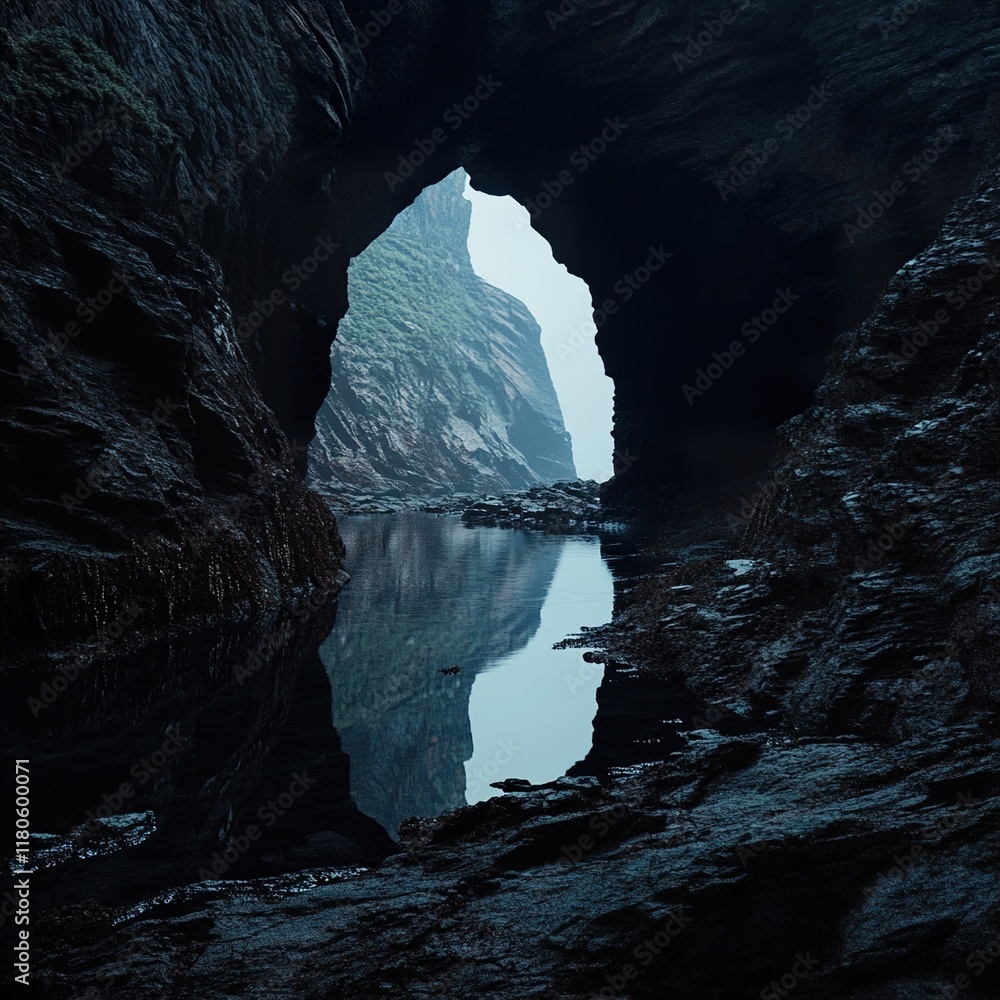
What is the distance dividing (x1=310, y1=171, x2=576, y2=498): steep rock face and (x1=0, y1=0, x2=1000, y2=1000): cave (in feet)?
171

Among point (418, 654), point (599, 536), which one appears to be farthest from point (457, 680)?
point (599, 536)

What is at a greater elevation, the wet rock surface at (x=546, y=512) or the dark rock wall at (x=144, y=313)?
the wet rock surface at (x=546, y=512)

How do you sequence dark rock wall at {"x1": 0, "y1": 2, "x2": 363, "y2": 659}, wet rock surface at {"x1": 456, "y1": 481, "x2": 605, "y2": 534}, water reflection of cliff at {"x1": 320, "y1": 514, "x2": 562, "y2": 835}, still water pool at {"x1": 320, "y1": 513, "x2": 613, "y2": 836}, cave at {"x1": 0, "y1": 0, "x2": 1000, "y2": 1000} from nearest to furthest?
1. cave at {"x1": 0, "y1": 0, "x2": 1000, "y2": 1000}
2. water reflection of cliff at {"x1": 320, "y1": 514, "x2": 562, "y2": 835}
3. still water pool at {"x1": 320, "y1": 513, "x2": 613, "y2": 836}
4. dark rock wall at {"x1": 0, "y1": 2, "x2": 363, "y2": 659}
5. wet rock surface at {"x1": 456, "y1": 481, "x2": 605, "y2": 534}

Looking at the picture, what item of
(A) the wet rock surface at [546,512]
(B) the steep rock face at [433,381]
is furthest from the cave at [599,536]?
(B) the steep rock face at [433,381]

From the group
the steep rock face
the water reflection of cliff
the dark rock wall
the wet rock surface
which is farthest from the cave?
the steep rock face

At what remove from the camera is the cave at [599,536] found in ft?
14.8

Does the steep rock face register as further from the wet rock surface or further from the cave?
the cave

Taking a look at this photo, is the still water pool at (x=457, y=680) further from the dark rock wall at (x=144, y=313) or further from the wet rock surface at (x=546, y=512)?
the wet rock surface at (x=546, y=512)

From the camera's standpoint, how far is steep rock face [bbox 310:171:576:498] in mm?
98688

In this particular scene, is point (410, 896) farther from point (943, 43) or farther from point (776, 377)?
point (776, 377)

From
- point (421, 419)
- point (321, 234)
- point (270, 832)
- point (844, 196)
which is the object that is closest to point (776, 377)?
point (844, 196)

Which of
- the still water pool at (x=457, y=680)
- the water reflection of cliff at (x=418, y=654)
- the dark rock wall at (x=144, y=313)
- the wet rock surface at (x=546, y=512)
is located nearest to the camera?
the water reflection of cliff at (x=418, y=654)

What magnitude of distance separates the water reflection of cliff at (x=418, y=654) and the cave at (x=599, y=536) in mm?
433

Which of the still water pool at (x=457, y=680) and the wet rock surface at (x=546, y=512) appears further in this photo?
the wet rock surface at (x=546, y=512)
